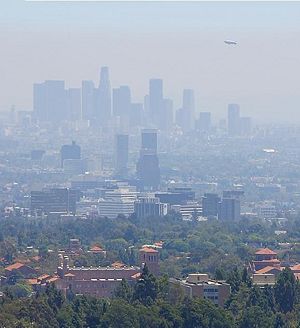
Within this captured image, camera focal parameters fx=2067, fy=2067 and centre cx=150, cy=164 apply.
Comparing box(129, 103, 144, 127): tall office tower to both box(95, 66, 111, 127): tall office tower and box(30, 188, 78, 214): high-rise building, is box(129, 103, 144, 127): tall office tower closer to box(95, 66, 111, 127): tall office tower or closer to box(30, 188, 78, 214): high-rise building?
box(95, 66, 111, 127): tall office tower

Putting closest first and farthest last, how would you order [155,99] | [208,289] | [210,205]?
[208,289]
[210,205]
[155,99]

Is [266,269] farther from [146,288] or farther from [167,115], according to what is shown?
[167,115]

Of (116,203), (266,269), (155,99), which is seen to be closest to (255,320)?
(266,269)

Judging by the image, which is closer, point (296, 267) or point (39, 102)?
point (296, 267)

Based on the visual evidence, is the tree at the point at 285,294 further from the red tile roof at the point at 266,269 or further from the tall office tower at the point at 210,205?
the tall office tower at the point at 210,205

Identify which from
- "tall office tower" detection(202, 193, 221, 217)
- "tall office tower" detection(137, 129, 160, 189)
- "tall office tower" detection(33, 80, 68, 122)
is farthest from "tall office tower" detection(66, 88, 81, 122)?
"tall office tower" detection(202, 193, 221, 217)

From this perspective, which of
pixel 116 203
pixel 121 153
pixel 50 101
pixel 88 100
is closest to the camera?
pixel 116 203

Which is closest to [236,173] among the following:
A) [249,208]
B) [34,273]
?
[249,208]
